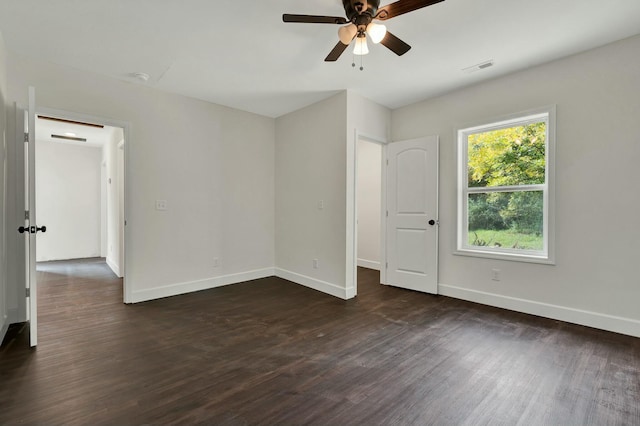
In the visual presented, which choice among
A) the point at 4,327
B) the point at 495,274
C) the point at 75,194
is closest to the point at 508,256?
the point at 495,274

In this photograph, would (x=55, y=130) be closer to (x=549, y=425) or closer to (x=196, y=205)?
(x=196, y=205)

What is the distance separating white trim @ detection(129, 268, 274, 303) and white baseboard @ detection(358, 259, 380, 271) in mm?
1855

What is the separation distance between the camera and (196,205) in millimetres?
4109

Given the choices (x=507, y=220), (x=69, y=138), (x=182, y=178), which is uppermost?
(x=69, y=138)

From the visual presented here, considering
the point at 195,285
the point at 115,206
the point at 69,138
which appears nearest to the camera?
the point at 195,285

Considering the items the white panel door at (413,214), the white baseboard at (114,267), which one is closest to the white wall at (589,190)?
the white panel door at (413,214)

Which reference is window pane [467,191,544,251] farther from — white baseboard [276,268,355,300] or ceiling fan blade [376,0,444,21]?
ceiling fan blade [376,0,444,21]

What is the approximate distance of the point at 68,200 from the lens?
654 cm

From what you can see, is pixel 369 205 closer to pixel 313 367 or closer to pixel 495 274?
pixel 495 274

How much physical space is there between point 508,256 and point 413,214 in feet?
4.00

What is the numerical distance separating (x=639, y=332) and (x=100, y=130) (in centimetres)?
780

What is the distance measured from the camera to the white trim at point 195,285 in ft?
11.9

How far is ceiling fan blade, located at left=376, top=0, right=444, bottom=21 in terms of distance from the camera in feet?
6.20

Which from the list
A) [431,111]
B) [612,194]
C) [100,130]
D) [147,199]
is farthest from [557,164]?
[100,130]
